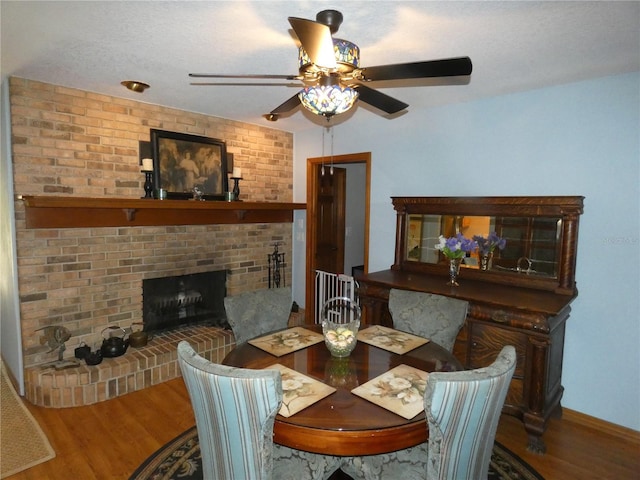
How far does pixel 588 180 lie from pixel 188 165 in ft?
11.2

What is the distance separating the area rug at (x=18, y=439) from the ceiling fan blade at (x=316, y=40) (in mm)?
2716

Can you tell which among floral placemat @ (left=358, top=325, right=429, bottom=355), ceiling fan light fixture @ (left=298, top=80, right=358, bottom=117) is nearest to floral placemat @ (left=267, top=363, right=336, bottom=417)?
floral placemat @ (left=358, top=325, right=429, bottom=355)

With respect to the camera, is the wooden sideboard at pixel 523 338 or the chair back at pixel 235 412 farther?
the wooden sideboard at pixel 523 338

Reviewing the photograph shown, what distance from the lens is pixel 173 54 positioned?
7.51 ft

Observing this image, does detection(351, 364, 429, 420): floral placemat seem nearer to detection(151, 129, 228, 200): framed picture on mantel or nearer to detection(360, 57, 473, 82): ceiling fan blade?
detection(360, 57, 473, 82): ceiling fan blade

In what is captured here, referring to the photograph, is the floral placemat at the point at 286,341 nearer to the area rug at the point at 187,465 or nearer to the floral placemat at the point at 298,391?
the floral placemat at the point at 298,391

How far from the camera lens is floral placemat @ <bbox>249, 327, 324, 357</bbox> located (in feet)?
6.55

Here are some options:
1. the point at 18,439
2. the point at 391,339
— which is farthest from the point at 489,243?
the point at 18,439

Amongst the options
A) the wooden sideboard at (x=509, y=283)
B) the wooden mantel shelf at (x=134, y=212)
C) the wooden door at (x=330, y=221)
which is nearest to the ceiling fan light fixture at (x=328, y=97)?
the wooden sideboard at (x=509, y=283)

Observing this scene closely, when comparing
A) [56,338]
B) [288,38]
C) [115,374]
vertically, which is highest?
[288,38]

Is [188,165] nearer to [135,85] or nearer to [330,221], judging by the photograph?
[135,85]

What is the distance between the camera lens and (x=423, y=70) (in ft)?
5.39

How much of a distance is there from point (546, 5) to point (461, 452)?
74.4 inches

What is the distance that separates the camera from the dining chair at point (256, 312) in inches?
92.9
